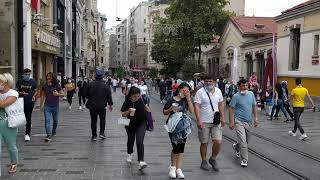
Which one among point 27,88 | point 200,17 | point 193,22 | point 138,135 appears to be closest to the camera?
point 138,135

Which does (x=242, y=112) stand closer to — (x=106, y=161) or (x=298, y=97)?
(x=106, y=161)

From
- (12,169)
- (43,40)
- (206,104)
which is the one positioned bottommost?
(12,169)

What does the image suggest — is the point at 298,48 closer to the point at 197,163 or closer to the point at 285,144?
the point at 285,144

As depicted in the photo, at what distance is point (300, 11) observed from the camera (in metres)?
27.3

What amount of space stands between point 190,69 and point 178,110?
4181 cm

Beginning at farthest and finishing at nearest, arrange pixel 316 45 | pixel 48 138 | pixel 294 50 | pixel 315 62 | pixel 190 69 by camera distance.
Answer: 1. pixel 190 69
2. pixel 294 50
3. pixel 316 45
4. pixel 315 62
5. pixel 48 138

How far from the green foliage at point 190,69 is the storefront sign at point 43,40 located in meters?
18.0

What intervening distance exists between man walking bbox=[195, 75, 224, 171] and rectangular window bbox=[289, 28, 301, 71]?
20995 millimetres

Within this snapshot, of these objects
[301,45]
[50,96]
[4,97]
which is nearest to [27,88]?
[50,96]

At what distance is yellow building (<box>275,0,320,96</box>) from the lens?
2578cm

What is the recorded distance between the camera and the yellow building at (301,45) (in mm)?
25781

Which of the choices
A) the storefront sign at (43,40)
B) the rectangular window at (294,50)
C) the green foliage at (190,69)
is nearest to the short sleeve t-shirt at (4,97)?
the storefront sign at (43,40)

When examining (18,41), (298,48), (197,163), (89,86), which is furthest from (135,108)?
(298,48)

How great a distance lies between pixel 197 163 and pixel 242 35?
2997 centimetres
